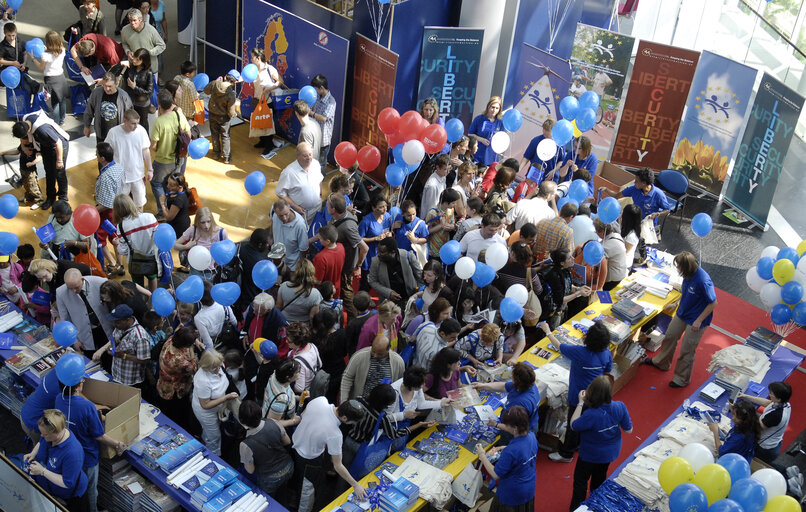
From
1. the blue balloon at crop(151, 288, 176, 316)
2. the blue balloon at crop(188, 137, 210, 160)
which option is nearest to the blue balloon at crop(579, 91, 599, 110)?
the blue balloon at crop(188, 137, 210, 160)

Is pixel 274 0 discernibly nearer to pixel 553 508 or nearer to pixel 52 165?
pixel 52 165

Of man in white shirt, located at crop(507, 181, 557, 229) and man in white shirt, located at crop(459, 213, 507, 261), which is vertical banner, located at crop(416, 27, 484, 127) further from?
man in white shirt, located at crop(459, 213, 507, 261)

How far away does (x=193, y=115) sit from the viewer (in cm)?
988

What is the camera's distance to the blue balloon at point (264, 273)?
650cm

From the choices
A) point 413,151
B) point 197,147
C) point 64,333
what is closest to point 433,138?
point 413,151

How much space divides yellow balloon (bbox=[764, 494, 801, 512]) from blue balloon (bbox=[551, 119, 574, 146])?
15.6ft

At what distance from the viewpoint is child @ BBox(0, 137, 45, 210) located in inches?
343

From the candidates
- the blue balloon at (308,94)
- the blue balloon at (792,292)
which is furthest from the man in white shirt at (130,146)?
the blue balloon at (792,292)

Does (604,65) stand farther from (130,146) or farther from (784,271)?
(130,146)

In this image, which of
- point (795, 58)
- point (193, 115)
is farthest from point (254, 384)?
point (795, 58)

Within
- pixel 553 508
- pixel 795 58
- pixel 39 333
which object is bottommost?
pixel 553 508

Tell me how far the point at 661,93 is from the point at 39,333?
815cm

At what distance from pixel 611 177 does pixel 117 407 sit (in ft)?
21.9

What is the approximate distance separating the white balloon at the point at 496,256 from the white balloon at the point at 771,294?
7.84 ft
